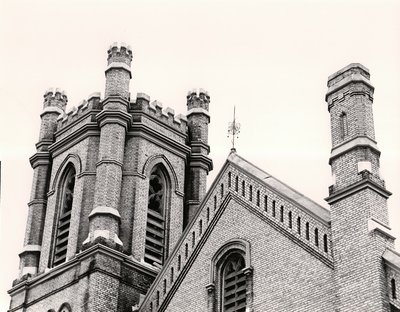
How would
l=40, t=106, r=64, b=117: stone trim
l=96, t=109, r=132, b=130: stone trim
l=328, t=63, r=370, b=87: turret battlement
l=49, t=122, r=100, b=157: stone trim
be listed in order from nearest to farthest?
l=328, t=63, r=370, b=87: turret battlement → l=96, t=109, r=132, b=130: stone trim → l=49, t=122, r=100, b=157: stone trim → l=40, t=106, r=64, b=117: stone trim

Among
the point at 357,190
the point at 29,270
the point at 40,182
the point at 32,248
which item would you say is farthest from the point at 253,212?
the point at 40,182

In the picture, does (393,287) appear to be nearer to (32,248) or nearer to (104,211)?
(104,211)

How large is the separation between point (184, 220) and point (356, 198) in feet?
42.3

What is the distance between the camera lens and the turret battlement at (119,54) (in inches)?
1382

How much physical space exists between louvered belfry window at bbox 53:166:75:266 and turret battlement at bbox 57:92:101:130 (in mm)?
2060

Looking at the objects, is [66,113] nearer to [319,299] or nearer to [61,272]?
[61,272]

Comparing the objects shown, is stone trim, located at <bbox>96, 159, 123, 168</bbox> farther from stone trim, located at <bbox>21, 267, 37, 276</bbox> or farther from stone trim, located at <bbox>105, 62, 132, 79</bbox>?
stone trim, located at <bbox>21, 267, 37, 276</bbox>

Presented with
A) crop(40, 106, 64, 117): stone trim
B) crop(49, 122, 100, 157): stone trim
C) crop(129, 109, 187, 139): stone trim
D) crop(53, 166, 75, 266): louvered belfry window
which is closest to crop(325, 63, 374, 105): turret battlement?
crop(129, 109, 187, 139): stone trim

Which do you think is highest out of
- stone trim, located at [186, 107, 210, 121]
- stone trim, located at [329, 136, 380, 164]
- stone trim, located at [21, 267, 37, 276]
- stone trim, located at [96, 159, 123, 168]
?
stone trim, located at [186, 107, 210, 121]

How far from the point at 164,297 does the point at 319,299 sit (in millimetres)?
6374

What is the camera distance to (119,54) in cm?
3519

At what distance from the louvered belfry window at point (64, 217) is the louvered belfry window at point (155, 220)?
2830 millimetres

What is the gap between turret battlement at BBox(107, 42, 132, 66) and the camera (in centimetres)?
3509

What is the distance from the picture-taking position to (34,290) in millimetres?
32000
